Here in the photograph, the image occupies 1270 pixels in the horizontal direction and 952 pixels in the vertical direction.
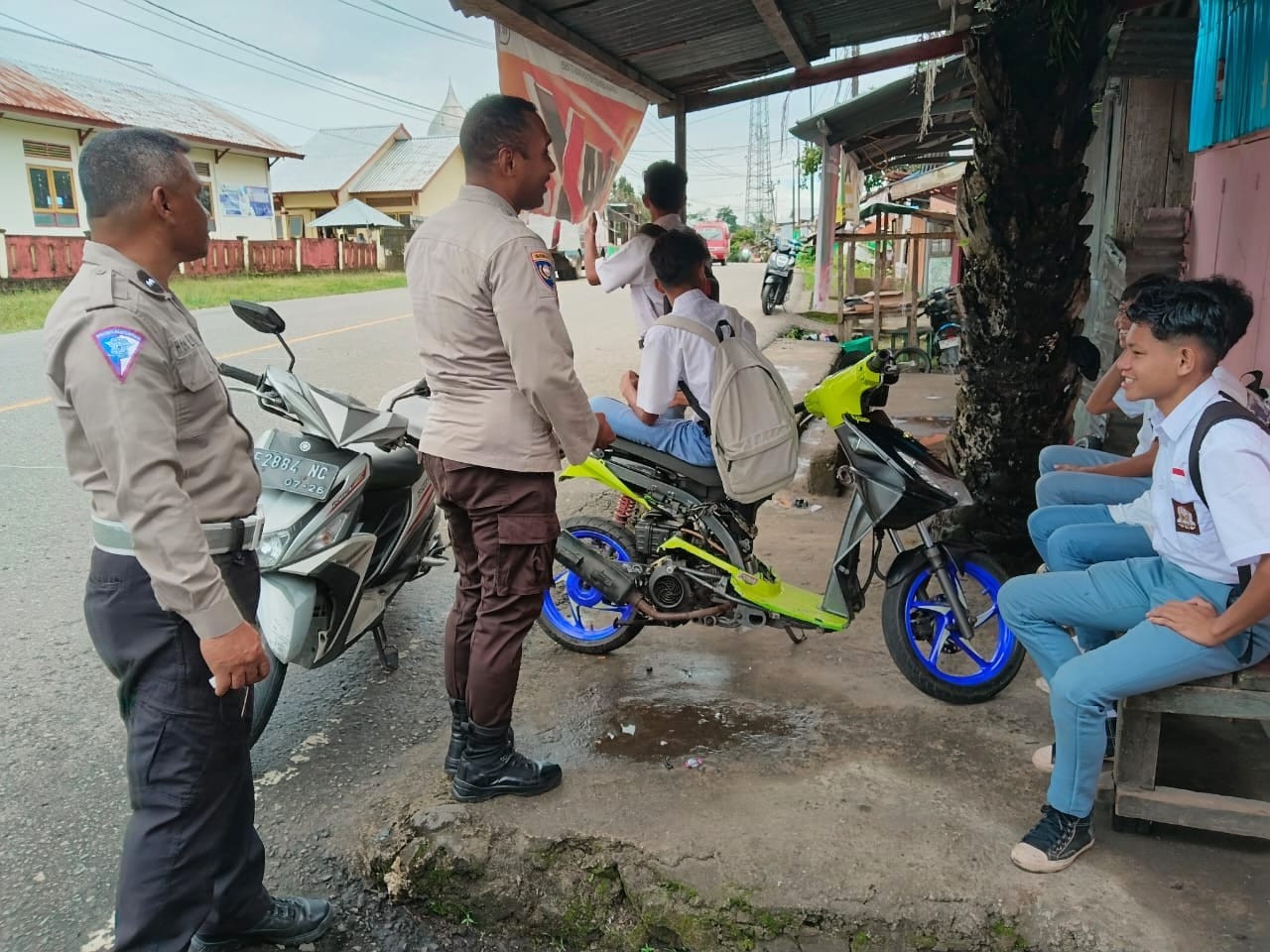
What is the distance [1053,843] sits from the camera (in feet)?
7.73

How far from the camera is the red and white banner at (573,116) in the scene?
3520 millimetres

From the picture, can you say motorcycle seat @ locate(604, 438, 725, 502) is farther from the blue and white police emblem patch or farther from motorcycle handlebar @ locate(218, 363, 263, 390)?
the blue and white police emblem patch

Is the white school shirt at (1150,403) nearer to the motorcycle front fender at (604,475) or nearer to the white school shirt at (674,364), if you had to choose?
the white school shirt at (674,364)

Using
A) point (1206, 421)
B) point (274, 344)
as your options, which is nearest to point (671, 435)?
point (1206, 421)

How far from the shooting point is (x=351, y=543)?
3.10 meters

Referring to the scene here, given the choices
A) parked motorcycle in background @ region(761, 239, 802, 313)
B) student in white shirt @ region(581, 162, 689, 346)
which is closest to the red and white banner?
student in white shirt @ region(581, 162, 689, 346)

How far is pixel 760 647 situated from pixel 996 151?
7.41 feet

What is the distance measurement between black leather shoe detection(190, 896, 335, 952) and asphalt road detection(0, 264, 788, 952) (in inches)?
2.7

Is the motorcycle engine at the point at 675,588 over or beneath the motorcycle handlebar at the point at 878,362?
beneath

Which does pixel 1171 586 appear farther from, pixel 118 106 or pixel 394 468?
pixel 118 106

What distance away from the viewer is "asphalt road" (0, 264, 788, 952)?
2525mm

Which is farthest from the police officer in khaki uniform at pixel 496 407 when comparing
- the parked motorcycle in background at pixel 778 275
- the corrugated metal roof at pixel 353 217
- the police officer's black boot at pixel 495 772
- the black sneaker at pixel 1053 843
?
the corrugated metal roof at pixel 353 217

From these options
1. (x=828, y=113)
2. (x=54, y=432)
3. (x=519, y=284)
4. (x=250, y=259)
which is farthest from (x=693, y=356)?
(x=250, y=259)

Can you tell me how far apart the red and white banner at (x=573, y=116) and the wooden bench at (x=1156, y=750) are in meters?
2.90
